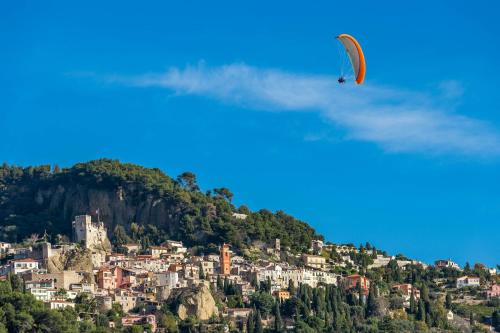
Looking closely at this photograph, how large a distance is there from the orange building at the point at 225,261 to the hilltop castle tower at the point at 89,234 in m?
9.93

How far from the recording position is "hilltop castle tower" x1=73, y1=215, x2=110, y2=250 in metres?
115

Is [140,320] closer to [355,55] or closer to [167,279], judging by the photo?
[167,279]

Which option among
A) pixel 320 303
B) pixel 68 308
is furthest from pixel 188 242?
pixel 68 308

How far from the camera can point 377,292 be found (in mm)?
113062

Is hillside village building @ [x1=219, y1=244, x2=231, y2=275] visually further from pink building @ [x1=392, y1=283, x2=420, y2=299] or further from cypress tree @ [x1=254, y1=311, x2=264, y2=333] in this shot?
cypress tree @ [x1=254, y1=311, x2=264, y2=333]

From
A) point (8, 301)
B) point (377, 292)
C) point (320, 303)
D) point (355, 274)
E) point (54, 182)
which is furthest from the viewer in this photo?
point (54, 182)

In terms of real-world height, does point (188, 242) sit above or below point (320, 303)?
above

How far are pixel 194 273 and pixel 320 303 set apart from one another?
36.0 ft

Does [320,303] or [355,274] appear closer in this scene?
[320,303]

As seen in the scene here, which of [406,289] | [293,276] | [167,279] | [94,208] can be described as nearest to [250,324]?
[167,279]

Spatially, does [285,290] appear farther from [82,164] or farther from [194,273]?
[82,164]

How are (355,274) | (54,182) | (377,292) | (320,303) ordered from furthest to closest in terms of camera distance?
(54,182)
(355,274)
(377,292)
(320,303)

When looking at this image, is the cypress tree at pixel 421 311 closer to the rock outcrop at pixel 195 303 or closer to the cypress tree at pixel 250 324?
the cypress tree at pixel 250 324

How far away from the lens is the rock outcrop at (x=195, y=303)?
94875 mm
